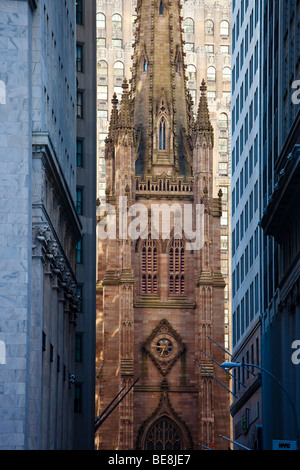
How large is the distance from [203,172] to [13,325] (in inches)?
3367

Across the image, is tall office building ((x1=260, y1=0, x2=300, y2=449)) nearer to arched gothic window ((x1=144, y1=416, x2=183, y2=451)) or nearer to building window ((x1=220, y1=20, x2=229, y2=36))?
arched gothic window ((x1=144, y1=416, x2=183, y2=451))

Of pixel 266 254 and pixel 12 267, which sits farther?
pixel 266 254

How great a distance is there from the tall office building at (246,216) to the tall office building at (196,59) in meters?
85.5

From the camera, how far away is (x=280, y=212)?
62.4 meters

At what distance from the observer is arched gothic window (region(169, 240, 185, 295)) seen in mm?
134875

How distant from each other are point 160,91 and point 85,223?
61.8 m

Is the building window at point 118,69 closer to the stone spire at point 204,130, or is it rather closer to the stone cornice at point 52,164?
the stone spire at point 204,130

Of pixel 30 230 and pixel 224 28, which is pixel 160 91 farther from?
pixel 30 230

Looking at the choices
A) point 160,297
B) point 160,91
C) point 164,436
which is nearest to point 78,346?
point 164,436

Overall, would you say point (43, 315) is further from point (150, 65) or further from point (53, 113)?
point (150, 65)

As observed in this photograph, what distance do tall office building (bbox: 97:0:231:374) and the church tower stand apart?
48.4 metres

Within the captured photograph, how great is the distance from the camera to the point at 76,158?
267ft

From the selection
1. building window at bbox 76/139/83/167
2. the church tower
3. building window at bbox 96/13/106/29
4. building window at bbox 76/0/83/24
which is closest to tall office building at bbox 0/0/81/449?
building window at bbox 76/139/83/167
